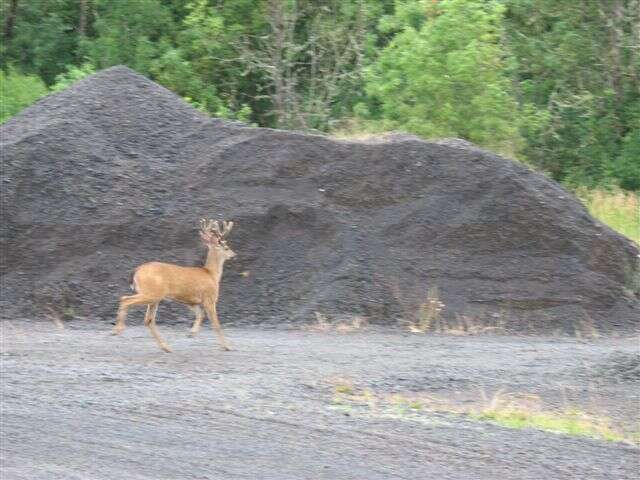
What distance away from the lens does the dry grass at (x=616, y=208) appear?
936 inches

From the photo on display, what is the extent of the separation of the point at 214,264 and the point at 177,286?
729mm

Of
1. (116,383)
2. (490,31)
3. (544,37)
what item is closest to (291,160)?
(116,383)

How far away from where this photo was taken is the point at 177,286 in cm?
1362

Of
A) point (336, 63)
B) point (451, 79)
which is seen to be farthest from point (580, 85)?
point (451, 79)

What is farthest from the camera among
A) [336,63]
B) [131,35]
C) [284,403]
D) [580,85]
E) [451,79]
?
[131,35]

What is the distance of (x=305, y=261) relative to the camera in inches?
671

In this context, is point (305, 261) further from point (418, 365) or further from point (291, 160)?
point (418, 365)

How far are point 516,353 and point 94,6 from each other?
22.9 metres

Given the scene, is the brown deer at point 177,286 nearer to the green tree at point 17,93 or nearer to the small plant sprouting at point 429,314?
the small plant sprouting at point 429,314

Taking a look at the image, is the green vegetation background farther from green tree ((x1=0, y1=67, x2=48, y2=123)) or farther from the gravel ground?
the gravel ground

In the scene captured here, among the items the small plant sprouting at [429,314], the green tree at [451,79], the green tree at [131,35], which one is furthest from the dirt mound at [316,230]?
the green tree at [131,35]

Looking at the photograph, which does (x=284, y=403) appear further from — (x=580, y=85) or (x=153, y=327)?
(x=580, y=85)

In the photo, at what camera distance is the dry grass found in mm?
23766

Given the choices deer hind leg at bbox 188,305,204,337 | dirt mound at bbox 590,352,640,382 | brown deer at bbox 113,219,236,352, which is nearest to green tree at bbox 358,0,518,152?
deer hind leg at bbox 188,305,204,337
